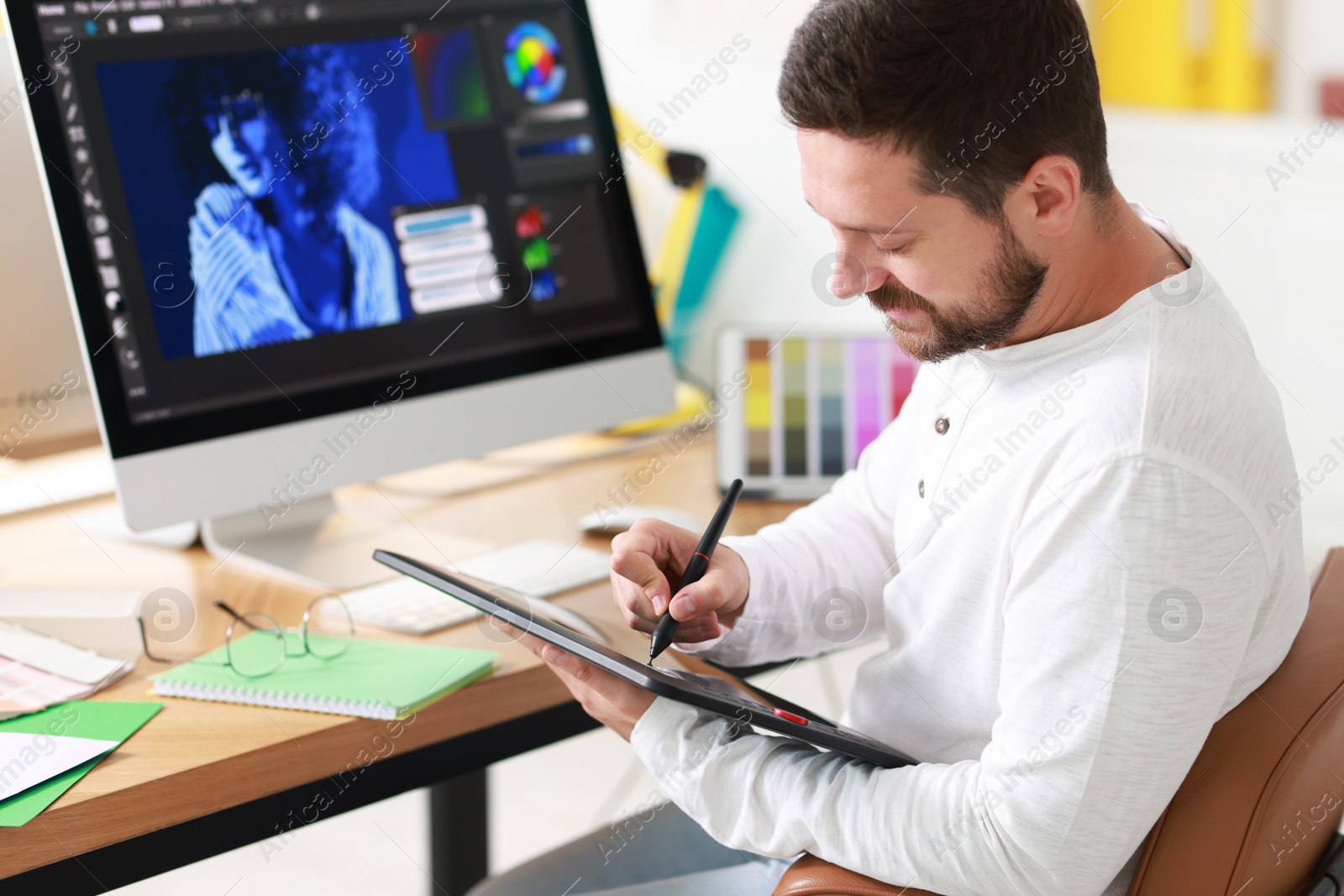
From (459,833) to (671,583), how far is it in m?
0.64

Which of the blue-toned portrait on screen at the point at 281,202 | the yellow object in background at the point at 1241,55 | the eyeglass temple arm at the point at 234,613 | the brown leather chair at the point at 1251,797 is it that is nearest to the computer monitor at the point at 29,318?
the blue-toned portrait on screen at the point at 281,202

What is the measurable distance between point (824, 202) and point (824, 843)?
44cm

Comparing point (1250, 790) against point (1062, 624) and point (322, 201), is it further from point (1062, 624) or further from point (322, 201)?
point (322, 201)

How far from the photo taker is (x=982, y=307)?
2.80 feet

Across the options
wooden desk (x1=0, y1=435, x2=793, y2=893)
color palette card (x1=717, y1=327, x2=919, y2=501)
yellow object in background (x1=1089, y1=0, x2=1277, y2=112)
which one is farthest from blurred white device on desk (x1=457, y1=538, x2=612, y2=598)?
yellow object in background (x1=1089, y1=0, x2=1277, y2=112)

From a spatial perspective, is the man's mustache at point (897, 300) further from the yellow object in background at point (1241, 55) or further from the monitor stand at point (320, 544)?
the yellow object in background at point (1241, 55)

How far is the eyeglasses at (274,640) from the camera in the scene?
105cm

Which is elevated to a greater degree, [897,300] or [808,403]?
[897,300]

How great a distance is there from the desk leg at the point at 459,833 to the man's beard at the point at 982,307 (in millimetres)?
893

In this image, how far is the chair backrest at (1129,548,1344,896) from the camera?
769mm

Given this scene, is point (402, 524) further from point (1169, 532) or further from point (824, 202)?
point (1169, 532)

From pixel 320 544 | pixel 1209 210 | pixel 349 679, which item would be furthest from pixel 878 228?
pixel 1209 210

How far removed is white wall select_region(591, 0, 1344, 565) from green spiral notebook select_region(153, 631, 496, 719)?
44.8 inches

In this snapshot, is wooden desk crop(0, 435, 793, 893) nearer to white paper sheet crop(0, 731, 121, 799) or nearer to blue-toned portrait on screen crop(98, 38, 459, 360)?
white paper sheet crop(0, 731, 121, 799)
